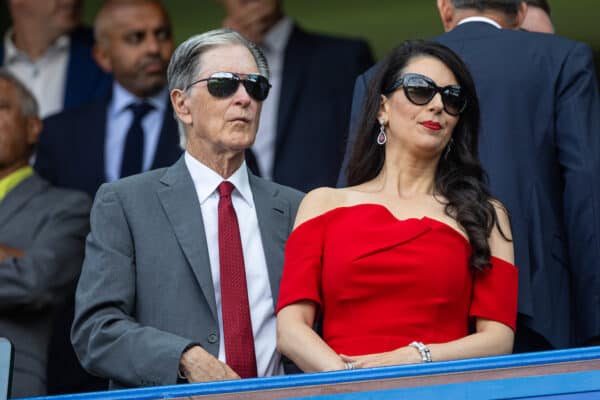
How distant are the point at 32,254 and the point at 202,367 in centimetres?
154

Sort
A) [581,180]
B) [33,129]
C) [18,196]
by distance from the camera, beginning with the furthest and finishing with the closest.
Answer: [33,129], [18,196], [581,180]

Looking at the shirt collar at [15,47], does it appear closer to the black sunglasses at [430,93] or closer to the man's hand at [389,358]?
the black sunglasses at [430,93]

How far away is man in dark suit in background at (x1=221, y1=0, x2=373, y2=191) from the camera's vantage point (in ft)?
20.2

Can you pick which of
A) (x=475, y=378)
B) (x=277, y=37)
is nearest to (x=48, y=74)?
(x=277, y=37)

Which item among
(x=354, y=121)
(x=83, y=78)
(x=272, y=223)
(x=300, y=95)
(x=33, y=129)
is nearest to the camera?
(x=272, y=223)

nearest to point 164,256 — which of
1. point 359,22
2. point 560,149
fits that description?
point 560,149

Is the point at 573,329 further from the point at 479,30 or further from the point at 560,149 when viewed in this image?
the point at 479,30

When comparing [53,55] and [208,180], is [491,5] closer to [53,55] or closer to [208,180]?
[208,180]

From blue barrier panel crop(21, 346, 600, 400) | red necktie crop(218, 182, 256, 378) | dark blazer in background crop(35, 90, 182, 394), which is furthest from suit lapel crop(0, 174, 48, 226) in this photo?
blue barrier panel crop(21, 346, 600, 400)

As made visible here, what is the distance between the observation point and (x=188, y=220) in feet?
12.8

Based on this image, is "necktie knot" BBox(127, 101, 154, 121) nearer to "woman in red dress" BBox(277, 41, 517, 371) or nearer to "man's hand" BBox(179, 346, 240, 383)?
"woman in red dress" BBox(277, 41, 517, 371)

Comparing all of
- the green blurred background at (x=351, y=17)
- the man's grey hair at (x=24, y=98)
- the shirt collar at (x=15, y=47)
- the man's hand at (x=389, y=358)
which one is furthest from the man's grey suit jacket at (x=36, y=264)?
the green blurred background at (x=351, y=17)

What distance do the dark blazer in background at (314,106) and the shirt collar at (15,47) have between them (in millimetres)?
1291

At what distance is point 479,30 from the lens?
438 centimetres
